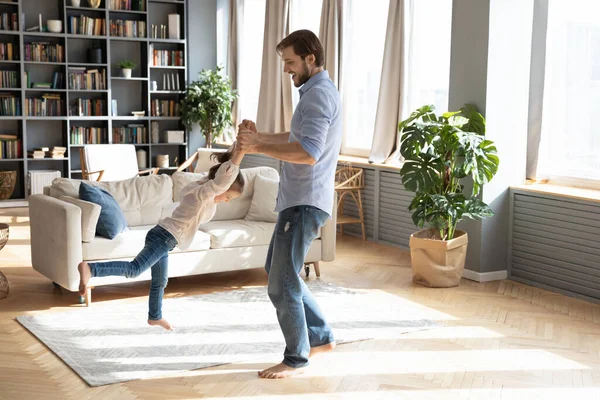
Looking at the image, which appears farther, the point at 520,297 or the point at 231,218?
the point at 231,218

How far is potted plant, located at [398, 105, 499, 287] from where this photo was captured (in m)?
5.48

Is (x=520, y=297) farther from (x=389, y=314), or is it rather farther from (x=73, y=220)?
(x=73, y=220)

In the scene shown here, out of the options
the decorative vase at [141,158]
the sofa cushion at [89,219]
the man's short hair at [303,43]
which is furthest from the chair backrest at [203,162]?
the man's short hair at [303,43]

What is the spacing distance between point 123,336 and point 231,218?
1.84 meters

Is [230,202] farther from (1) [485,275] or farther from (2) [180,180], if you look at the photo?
(1) [485,275]

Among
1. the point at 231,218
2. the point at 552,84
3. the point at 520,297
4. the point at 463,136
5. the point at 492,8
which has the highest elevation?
the point at 492,8

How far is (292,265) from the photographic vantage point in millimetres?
3398

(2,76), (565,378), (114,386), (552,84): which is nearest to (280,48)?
(114,386)

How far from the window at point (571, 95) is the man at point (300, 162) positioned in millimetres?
3171

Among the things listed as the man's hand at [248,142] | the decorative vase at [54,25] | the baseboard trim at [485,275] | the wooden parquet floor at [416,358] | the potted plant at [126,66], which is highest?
the decorative vase at [54,25]

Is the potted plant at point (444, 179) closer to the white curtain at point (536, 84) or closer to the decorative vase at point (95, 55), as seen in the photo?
the white curtain at point (536, 84)

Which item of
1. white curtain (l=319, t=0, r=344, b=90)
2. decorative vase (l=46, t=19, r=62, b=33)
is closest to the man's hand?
white curtain (l=319, t=0, r=344, b=90)

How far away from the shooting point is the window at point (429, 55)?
715 cm

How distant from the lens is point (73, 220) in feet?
15.8
